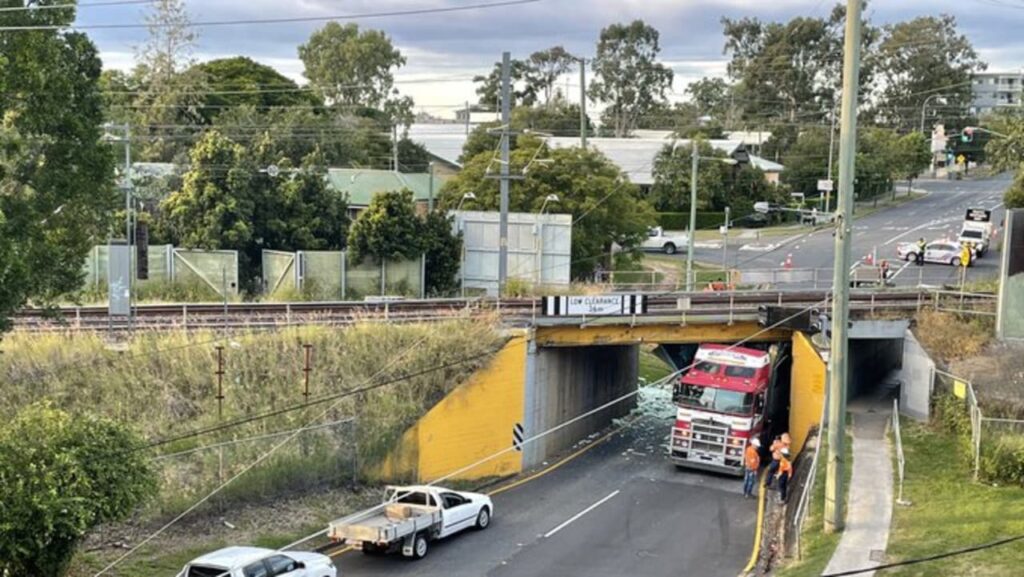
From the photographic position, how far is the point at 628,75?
126m

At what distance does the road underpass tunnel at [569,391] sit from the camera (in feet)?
Answer: 111

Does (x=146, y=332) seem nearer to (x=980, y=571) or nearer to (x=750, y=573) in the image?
(x=750, y=573)

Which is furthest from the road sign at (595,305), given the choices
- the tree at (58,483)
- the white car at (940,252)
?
the white car at (940,252)

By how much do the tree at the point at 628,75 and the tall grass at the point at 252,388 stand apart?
97.4m

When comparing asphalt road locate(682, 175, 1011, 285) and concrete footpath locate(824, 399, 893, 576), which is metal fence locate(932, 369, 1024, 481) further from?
asphalt road locate(682, 175, 1011, 285)

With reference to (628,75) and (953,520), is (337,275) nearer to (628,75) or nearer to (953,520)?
(953,520)

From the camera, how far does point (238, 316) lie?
1308 inches

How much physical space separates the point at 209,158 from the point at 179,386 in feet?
68.3

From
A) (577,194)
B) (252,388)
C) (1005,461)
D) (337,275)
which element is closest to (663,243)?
(577,194)

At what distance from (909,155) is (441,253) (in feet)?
214

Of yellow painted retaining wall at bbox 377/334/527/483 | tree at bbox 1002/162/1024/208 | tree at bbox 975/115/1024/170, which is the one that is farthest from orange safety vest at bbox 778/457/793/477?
tree at bbox 1002/162/1024/208

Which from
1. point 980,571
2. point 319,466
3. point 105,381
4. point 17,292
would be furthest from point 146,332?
point 980,571

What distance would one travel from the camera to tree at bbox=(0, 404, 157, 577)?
17.5 metres

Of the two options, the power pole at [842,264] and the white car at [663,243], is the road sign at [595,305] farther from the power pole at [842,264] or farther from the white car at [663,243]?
the white car at [663,243]
